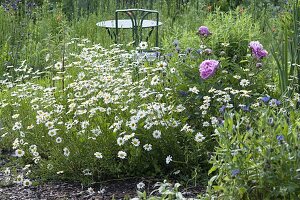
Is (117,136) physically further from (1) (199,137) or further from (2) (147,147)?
(1) (199,137)

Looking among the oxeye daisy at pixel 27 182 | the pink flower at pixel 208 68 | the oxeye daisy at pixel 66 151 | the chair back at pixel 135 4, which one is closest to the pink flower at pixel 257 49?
the pink flower at pixel 208 68

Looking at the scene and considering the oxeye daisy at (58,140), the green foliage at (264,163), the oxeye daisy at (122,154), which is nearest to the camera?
the green foliage at (264,163)

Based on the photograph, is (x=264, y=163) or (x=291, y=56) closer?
(x=264, y=163)

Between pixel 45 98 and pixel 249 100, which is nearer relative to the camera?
pixel 249 100

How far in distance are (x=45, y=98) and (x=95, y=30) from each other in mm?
3564

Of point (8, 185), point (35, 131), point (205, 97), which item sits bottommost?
point (8, 185)

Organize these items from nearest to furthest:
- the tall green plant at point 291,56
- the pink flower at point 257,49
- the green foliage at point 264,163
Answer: the green foliage at point 264,163 → the tall green plant at point 291,56 → the pink flower at point 257,49

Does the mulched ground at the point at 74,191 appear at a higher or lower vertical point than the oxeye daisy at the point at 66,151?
lower

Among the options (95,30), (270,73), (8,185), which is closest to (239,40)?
(270,73)

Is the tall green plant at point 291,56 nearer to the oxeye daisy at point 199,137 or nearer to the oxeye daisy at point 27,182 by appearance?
the oxeye daisy at point 199,137

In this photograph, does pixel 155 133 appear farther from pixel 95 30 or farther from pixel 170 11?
pixel 170 11

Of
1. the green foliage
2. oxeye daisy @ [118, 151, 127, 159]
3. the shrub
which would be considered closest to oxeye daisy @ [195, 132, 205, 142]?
the shrub

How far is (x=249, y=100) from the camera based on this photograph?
15.9 feet

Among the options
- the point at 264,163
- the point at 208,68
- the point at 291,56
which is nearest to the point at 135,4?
the point at 291,56
